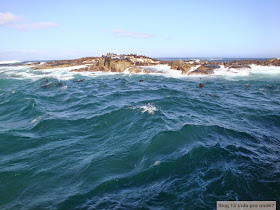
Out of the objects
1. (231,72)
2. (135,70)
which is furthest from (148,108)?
(231,72)

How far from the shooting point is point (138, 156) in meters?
6.35

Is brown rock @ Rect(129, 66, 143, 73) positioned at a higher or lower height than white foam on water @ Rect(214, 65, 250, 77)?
higher

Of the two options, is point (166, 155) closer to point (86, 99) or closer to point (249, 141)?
point (249, 141)

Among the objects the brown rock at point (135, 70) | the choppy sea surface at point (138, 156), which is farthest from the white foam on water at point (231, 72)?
the choppy sea surface at point (138, 156)

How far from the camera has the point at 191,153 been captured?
6.25m

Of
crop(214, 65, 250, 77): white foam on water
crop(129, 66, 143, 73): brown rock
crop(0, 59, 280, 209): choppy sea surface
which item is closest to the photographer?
crop(0, 59, 280, 209): choppy sea surface

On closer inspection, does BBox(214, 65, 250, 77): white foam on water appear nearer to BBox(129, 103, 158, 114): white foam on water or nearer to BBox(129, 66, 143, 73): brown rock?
BBox(129, 66, 143, 73): brown rock

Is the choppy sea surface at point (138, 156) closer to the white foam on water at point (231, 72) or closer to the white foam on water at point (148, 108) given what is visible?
the white foam on water at point (148, 108)

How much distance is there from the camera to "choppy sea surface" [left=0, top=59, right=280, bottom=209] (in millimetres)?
4555

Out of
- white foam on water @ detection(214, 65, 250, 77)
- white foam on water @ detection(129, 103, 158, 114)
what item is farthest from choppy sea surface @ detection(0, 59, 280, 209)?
white foam on water @ detection(214, 65, 250, 77)

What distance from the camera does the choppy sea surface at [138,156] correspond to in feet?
14.9

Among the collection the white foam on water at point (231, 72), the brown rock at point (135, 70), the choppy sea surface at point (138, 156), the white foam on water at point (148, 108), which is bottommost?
the choppy sea surface at point (138, 156)

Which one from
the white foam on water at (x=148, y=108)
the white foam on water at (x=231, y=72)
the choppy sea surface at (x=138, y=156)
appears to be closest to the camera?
the choppy sea surface at (x=138, y=156)

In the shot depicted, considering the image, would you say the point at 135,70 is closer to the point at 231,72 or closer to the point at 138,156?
the point at 231,72
